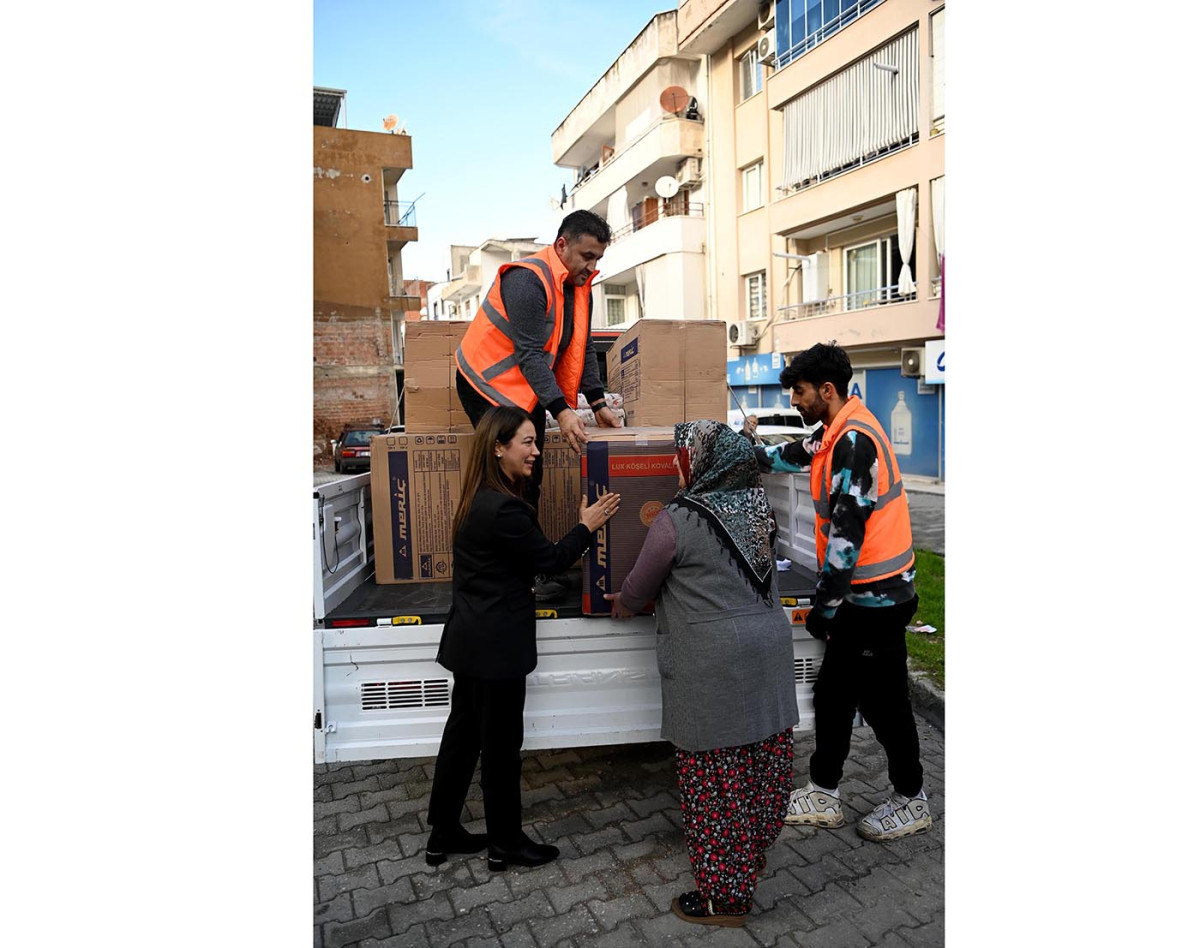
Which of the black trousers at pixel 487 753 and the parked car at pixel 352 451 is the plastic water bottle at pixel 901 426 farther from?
the black trousers at pixel 487 753

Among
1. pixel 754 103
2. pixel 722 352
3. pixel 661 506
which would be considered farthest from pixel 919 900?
pixel 754 103

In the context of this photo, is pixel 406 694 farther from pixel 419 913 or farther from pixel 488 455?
pixel 488 455

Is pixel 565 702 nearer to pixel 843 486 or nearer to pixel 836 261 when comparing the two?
pixel 843 486

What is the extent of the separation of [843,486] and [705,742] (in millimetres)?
1101

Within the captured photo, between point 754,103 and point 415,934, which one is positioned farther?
point 754,103

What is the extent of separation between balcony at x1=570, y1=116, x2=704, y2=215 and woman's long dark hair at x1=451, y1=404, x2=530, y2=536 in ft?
73.7

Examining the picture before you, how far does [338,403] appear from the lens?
2598cm

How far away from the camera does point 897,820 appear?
328 centimetres

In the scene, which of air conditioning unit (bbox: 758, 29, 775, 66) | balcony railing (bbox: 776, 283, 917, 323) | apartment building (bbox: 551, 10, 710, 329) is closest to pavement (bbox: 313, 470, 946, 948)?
balcony railing (bbox: 776, 283, 917, 323)

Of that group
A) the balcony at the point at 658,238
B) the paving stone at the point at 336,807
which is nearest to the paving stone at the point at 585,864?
the paving stone at the point at 336,807

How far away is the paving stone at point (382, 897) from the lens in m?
2.92

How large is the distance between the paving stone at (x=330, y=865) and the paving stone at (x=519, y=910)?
74cm

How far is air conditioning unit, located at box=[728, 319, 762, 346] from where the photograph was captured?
2161cm

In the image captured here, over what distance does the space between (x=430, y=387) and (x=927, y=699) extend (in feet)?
11.1
